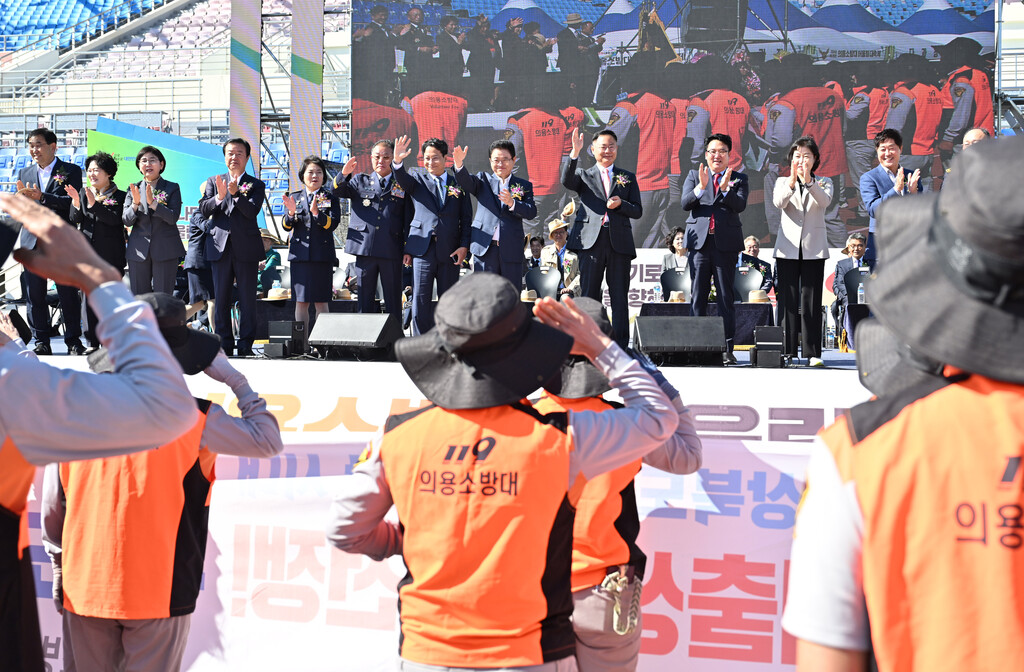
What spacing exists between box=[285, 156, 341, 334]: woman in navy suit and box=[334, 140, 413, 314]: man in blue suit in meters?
0.19

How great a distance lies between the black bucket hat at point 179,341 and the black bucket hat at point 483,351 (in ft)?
3.48

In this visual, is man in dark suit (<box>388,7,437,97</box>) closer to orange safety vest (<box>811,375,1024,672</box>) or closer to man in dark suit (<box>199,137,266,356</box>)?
man in dark suit (<box>199,137,266,356</box>)

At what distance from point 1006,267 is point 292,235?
5.59m

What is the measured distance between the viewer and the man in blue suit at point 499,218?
5918mm

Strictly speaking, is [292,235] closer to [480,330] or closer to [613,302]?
[613,302]

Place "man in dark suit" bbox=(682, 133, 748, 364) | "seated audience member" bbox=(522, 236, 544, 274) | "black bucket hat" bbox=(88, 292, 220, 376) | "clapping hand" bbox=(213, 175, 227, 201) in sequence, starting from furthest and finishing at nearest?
"seated audience member" bbox=(522, 236, 544, 274)
"clapping hand" bbox=(213, 175, 227, 201)
"man in dark suit" bbox=(682, 133, 748, 364)
"black bucket hat" bbox=(88, 292, 220, 376)

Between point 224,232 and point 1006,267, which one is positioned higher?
point 1006,267

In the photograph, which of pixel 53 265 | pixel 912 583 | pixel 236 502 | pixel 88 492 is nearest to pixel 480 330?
pixel 53 265

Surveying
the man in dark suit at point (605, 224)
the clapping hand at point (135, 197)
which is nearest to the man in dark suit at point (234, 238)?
the clapping hand at point (135, 197)

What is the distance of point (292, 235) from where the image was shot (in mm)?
6031

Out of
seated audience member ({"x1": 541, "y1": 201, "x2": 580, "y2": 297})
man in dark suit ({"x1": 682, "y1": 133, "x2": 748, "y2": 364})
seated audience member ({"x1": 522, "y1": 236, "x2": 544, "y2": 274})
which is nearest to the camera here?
man in dark suit ({"x1": 682, "y1": 133, "x2": 748, "y2": 364})

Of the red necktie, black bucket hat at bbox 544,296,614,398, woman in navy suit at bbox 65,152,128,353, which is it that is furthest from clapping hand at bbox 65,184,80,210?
black bucket hat at bbox 544,296,614,398

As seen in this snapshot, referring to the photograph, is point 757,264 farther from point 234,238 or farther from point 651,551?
point 651,551

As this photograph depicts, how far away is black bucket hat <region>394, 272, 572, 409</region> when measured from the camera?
5.40 feet
